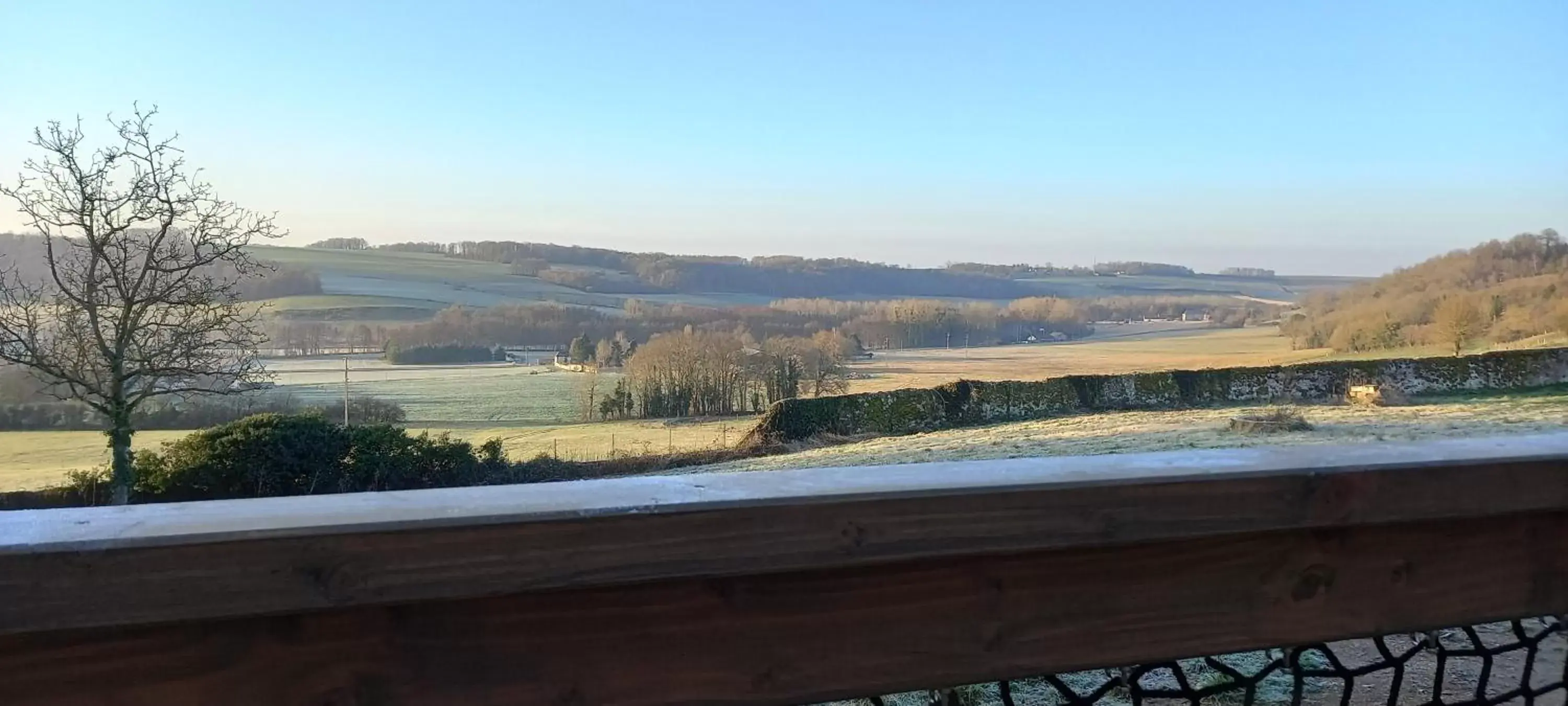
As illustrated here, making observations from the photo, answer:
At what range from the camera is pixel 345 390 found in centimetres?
716

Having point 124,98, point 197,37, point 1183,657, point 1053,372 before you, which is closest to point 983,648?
A: point 1183,657

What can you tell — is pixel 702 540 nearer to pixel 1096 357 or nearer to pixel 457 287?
pixel 457 287

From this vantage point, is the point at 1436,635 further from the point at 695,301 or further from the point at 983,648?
the point at 695,301

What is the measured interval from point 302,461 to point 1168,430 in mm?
7683

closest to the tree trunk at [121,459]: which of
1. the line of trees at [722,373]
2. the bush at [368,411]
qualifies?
the bush at [368,411]

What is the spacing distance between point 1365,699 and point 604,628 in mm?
1954

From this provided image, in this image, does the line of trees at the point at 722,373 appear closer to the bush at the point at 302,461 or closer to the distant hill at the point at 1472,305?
the bush at the point at 302,461

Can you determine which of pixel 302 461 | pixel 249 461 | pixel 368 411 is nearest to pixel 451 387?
pixel 368 411

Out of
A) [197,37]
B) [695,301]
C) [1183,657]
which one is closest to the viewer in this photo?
[1183,657]

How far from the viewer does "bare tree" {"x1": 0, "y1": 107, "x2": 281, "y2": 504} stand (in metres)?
5.71

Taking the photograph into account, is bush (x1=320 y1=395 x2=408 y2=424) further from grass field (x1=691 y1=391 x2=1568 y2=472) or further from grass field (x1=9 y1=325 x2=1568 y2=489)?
grass field (x1=691 y1=391 x2=1568 y2=472)

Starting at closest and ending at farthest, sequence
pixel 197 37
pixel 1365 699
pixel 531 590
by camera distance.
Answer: pixel 531 590 → pixel 1365 699 → pixel 197 37

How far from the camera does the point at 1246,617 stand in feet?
2.22

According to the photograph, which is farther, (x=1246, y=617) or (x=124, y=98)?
(x=124, y=98)
